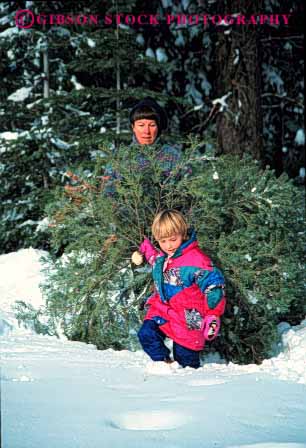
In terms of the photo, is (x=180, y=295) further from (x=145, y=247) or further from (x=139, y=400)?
(x=139, y=400)

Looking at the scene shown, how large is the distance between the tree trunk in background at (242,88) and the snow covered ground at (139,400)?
4.11m

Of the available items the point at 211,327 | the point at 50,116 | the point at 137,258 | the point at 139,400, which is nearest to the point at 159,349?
the point at 211,327

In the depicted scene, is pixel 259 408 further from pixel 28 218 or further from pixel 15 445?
pixel 28 218

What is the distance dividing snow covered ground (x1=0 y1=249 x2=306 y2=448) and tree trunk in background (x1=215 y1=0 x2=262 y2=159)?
411cm

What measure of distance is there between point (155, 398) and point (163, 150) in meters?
2.31

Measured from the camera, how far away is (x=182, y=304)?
13.5ft

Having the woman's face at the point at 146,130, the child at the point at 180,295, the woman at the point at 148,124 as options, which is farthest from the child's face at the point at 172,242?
the woman's face at the point at 146,130

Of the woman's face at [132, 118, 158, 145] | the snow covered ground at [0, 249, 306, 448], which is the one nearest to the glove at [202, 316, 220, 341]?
the snow covered ground at [0, 249, 306, 448]

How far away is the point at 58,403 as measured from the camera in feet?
9.11

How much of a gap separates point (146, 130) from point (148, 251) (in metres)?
1.07

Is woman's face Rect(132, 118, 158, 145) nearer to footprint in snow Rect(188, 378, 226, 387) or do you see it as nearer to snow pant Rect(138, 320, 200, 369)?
snow pant Rect(138, 320, 200, 369)

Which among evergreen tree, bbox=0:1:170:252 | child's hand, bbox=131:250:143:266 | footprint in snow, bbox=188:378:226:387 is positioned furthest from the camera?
evergreen tree, bbox=0:1:170:252

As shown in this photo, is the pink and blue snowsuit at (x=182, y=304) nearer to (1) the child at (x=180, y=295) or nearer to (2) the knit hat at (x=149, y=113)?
(1) the child at (x=180, y=295)

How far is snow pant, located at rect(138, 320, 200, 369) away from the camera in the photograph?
13.4ft
